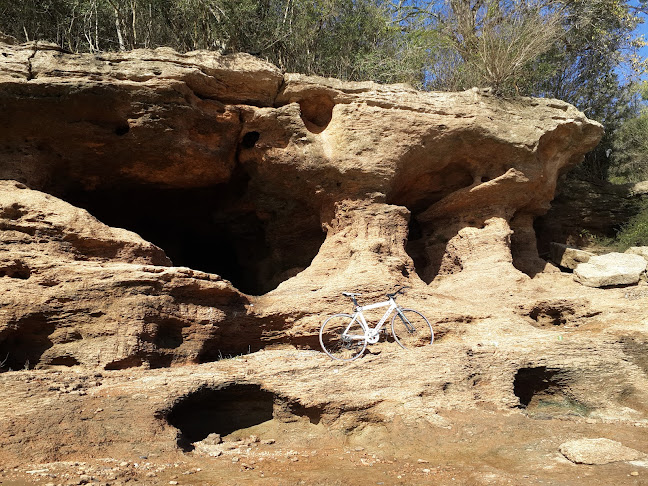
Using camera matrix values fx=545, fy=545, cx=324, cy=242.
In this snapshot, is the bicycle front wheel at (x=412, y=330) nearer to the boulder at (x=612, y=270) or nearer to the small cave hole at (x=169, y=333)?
the small cave hole at (x=169, y=333)

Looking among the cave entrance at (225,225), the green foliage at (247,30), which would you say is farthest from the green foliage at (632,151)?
the cave entrance at (225,225)

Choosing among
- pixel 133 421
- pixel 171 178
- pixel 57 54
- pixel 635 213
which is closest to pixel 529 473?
pixel 133 421

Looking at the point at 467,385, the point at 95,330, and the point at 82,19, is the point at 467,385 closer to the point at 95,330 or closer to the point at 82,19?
the point at 95,330

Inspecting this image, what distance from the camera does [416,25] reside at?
42.3 feet

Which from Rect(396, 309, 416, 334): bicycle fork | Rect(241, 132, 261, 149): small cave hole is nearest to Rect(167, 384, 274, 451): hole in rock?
Rect(396, 309, 416, 334): bicycle fork

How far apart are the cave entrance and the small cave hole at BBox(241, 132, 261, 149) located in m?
0.78

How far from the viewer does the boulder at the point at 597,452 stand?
15.3ft

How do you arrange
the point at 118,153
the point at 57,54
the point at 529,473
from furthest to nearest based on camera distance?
the point at 118,153
the point at 57,54
the point at 529,473

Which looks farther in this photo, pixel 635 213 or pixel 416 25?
pixel 416 25

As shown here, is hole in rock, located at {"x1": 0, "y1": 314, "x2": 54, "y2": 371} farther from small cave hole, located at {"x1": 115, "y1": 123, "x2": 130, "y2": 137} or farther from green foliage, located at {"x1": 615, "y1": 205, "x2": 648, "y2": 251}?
green foliage, located at {"x1": 615, "y1": 205, "x2": 648, "y2": 251}

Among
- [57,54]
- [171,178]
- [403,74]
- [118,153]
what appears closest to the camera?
[57,54]

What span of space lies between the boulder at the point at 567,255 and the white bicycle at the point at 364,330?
15.3 feet

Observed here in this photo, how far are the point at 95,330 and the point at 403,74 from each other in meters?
7.64

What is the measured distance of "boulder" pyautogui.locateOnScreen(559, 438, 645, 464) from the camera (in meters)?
4.66
